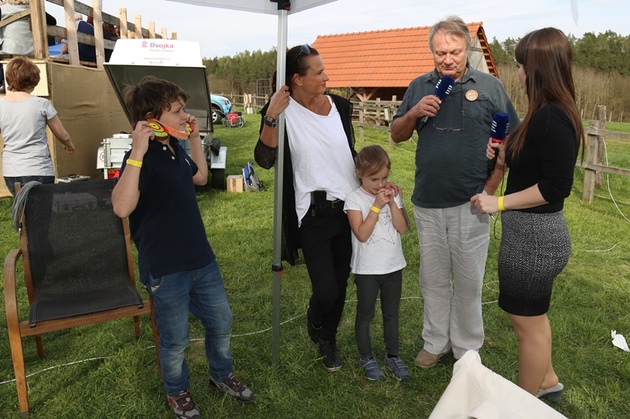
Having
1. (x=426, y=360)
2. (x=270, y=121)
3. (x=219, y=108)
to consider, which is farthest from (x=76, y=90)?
(x=219, y=108)

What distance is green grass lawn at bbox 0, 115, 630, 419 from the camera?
3.01 metres

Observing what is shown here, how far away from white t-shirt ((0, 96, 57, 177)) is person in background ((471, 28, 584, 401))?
4082 mm

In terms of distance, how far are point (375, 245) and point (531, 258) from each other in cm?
90

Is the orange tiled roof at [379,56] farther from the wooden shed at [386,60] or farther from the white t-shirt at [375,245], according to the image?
the white t-shirt at [375,245]

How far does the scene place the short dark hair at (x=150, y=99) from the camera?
2.50 meters

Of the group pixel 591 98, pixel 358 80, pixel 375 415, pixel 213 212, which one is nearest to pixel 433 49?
pixel 375 415

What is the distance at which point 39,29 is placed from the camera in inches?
285

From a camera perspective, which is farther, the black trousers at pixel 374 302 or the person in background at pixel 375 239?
the black trousers at pixel 374 302

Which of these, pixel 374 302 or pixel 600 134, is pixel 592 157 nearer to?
pixel 600 134

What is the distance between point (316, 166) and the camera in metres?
3.00

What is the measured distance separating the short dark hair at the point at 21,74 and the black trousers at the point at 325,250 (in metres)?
3.17

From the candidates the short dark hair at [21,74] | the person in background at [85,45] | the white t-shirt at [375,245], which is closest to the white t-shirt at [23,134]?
the short dark hair at [21,74]

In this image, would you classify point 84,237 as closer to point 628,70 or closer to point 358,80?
point 358,80

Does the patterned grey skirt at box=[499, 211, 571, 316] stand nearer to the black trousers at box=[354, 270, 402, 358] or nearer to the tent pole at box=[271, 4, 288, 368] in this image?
the black trousers at box=[354, 270, 402, 358]
